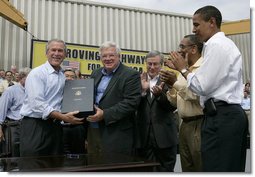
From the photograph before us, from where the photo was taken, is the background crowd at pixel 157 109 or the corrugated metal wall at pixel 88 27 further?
the corrugated metal wall at pixel 88 27

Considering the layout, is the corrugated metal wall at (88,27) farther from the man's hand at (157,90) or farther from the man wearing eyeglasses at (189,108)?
the man wearing eyeglasses at (189,108)

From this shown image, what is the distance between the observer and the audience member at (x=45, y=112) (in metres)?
1.43

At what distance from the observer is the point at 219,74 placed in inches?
45.3

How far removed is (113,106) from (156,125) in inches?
13.5

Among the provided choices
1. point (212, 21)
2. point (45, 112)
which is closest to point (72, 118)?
point (45, 112)

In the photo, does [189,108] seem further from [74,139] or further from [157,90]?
[74,139]

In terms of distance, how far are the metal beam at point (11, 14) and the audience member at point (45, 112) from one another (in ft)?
9.71

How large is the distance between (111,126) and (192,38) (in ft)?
1.85

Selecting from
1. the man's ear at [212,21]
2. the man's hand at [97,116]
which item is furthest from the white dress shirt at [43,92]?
the man's ear at [212,21]

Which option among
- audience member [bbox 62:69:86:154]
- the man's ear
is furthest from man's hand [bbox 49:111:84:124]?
the man's ear

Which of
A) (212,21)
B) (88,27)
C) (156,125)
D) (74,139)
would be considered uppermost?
(88,27)

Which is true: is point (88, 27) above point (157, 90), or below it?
above

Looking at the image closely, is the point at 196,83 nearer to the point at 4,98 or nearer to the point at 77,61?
the point at 4,98

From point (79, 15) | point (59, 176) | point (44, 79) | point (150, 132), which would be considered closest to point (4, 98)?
point (44, 79)
